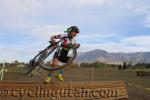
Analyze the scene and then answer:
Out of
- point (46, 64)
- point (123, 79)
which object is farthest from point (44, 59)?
point (123, 79)

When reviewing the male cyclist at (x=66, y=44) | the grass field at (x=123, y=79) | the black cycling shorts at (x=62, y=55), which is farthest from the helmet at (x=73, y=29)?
the grass field at (x=123, y=79)

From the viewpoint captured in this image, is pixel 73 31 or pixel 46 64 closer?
pixel 46 64

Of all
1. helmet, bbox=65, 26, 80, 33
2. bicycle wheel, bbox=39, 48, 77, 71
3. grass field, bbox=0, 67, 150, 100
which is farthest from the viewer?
grass field, bbox=0, 67, 150, 100

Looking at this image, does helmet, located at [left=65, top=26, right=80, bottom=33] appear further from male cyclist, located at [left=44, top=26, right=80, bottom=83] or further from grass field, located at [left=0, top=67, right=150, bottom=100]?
grass field, located at [left=0, top=67, right=150, bottom=100]

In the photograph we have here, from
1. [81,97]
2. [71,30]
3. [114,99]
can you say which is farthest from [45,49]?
[114,99]

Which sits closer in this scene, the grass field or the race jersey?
the race jersey

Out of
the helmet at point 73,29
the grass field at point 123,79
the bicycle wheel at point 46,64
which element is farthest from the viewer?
the grass field at point 123,79

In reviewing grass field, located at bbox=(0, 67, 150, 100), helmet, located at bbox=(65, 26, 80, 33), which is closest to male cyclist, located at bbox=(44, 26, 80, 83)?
helmet, located at bbox=(65, 26, 80, 33)

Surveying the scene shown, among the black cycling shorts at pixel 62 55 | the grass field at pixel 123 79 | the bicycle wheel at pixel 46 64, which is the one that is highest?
the black cycling shorts at pixel 62 55

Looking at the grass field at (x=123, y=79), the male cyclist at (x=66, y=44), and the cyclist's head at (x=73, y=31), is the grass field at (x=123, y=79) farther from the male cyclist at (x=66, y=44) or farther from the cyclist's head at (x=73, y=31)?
the cyclist's head at (x=73, y=31)

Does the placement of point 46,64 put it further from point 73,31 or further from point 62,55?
point 73,31

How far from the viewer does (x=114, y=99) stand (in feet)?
46.1

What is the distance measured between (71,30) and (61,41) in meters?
0.55

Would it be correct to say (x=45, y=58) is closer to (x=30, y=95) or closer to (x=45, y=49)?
(x=45, y=49)
